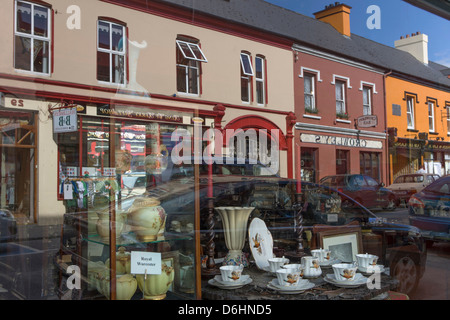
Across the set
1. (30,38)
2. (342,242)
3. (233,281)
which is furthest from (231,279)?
(30,38)

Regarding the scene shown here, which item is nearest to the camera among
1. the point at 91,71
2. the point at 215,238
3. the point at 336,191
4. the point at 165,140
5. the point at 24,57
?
the point at 24,57

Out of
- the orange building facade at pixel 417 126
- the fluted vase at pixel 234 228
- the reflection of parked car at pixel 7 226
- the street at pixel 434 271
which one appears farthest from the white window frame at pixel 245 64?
the reflection of parked car at pixel 7 226

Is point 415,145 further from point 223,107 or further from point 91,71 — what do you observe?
point 91,71

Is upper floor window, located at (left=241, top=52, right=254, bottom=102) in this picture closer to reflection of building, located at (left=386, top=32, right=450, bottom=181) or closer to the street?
reflection of building, located at (left=386, top=32, right=450, bottom=181)

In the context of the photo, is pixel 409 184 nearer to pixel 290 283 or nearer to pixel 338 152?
pixel 338 152

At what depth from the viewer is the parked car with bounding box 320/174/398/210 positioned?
6.82 ft

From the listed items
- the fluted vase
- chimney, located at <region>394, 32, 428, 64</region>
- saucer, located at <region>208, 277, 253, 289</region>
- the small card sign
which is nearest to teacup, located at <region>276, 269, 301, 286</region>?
saucer, located at <region>208, 277, 253, 289</region>

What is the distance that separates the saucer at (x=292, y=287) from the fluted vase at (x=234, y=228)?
260mm

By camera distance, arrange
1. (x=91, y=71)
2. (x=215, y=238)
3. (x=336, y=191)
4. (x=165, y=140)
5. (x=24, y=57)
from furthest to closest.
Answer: (x=336, y=191)
(x=215, y=238)
(x=165, y=140)
(x=91, y=71)
(x=24, y=57)

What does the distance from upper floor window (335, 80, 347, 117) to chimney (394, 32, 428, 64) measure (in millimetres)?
461

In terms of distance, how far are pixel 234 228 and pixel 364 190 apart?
31.5 inches

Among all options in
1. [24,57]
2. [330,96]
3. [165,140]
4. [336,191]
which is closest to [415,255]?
[336,191]

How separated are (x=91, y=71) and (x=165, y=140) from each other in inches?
16.9
